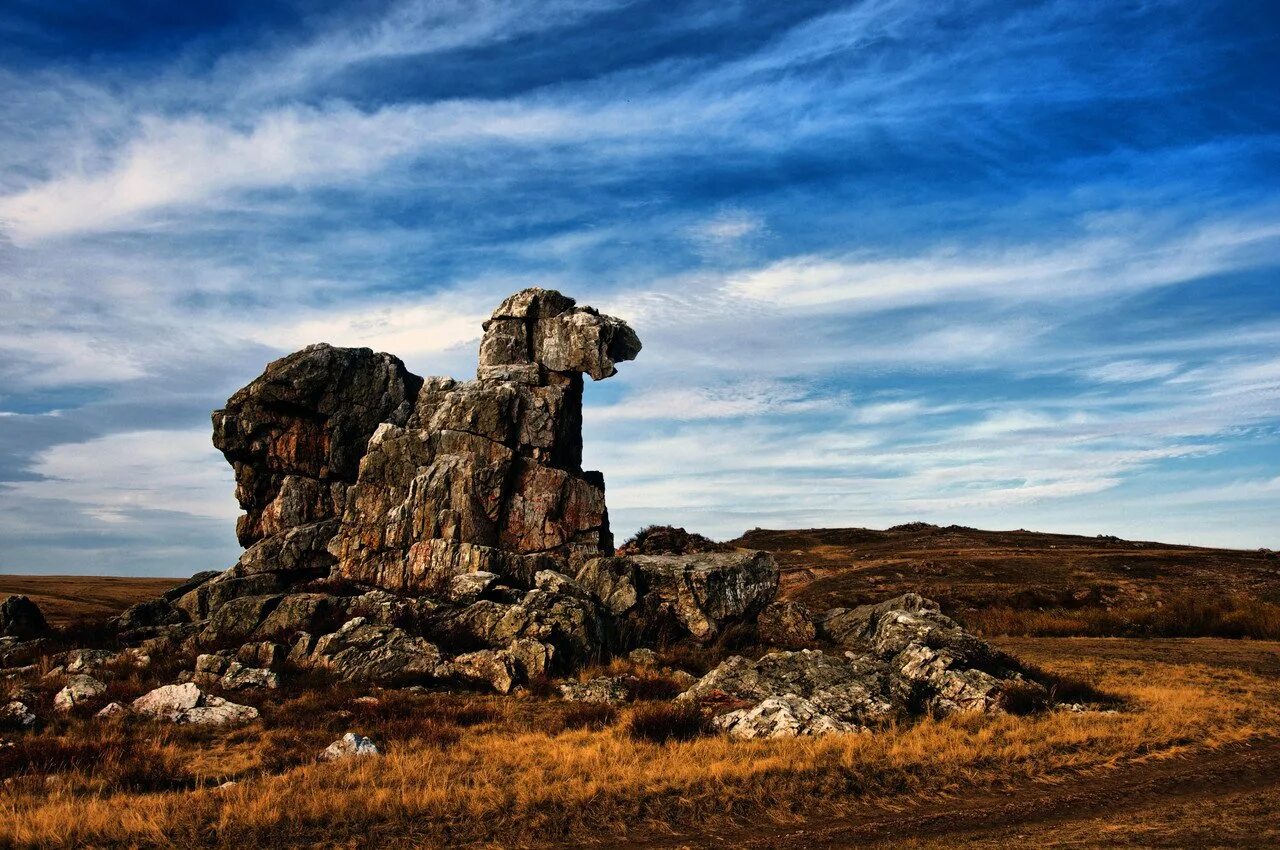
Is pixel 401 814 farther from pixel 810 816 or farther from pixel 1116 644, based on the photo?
pixel 1116 644

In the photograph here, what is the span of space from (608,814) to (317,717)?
11382 millimetres

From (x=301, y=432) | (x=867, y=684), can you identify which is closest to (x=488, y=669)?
(x=867, y=684)

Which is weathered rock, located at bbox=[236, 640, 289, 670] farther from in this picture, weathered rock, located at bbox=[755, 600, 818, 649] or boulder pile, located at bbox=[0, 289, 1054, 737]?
weathered rock, located at bbox=[755, 600, 818, 649]

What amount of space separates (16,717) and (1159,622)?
5219 cm

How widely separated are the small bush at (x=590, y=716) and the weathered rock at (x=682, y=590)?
37.1 ft

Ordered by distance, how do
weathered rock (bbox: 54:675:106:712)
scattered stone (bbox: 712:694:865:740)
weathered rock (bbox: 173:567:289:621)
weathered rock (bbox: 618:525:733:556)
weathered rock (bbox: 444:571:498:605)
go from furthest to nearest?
weathered rock (bbox: 618:525:733:556), weathered rock (bbox: 173:567:289:621), weathered rock (bbox: 444:571:498:605), weathered rock (bbox: 54:675:106:712), scattered stone (bbox: 712:694:865:740)

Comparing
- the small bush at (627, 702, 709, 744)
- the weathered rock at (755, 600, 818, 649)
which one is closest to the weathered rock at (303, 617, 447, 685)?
the small bush at (627, 702, 709, 744)

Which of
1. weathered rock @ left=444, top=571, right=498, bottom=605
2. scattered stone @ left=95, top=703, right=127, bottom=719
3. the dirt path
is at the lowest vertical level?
Answer: scattered stone @ left=95, top=703, right=127, bottom=719

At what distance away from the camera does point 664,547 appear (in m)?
55.6

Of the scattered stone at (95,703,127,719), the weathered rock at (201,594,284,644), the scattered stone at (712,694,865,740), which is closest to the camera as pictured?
the scattered stone at (712,694,865,740)

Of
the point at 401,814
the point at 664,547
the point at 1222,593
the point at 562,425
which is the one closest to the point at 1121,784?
the point at 401,814

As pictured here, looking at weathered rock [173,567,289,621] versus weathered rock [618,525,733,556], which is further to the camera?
weathered rock [618,525,733,556]

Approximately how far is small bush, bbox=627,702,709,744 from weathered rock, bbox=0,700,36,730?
53.2ft

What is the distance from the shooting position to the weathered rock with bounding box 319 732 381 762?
677 inches
